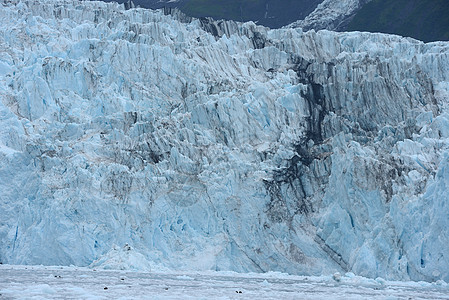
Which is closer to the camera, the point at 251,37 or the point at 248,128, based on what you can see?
the point at 248,128

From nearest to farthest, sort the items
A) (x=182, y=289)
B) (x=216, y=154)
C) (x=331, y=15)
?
(x=182, y=289) → (x=216, y=154) → (x=331, y=15)

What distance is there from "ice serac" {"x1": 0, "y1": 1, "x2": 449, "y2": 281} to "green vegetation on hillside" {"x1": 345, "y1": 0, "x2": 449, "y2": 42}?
660 inches

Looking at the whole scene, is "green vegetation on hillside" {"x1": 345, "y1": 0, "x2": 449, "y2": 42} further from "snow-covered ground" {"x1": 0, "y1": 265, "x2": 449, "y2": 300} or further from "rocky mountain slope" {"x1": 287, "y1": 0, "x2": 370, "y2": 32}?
"snow-covered ground" {"x1": 0, "y1": 265, "x2": 449, "y2": 300}

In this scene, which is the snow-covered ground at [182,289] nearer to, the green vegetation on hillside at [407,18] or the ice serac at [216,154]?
the ice serac at [216,154]

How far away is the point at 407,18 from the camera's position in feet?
164

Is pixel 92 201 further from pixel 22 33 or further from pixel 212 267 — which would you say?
pixel 22 33

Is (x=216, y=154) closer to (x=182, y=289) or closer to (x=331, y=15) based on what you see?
(x=182, y=289)

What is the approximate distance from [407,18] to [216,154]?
2972 cm

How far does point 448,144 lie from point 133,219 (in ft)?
42.5

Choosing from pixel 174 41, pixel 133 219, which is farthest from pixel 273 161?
pixel 174 41

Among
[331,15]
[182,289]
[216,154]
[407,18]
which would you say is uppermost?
[331,15]

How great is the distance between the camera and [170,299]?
12602 mm

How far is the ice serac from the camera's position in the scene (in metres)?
23.9

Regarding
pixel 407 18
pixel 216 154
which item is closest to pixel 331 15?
pixel 407 18
